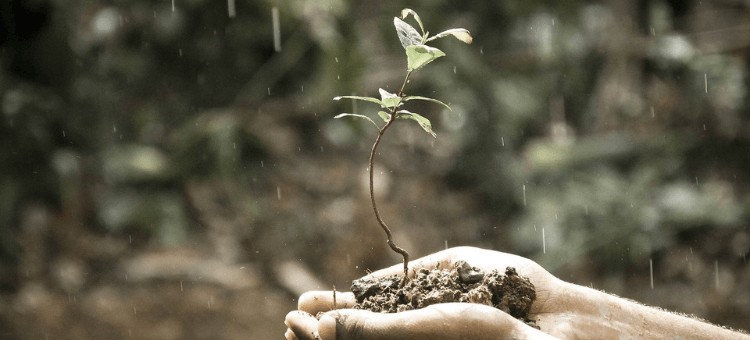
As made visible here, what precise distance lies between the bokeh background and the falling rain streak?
4 cm

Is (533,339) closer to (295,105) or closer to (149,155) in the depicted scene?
(149,155)

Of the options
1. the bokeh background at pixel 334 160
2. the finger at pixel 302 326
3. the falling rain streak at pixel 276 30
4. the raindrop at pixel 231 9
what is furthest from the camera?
the raindrop at pixel 231 9

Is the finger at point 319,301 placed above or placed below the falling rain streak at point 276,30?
below

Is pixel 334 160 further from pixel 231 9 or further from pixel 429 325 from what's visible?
pixel 429 325

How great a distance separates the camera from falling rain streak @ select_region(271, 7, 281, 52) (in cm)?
429

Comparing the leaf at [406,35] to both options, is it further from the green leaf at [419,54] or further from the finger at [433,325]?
the finger at [433,325]

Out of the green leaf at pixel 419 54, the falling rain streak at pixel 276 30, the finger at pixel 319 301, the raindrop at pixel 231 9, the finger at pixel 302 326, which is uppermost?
the raindrop at pixel 231 9

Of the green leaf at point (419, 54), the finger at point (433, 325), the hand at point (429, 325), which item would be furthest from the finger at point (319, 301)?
the green leaf at point (419, 54)

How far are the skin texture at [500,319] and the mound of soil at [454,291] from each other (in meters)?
0.10

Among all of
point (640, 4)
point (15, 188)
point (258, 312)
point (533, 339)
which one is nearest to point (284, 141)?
point (258, 312)

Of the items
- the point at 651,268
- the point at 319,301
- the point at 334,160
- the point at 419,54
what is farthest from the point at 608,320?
the point at 334,160

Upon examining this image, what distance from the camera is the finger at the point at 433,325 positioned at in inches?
46.0

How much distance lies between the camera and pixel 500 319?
1.19 meters

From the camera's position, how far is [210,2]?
15.6 feet
